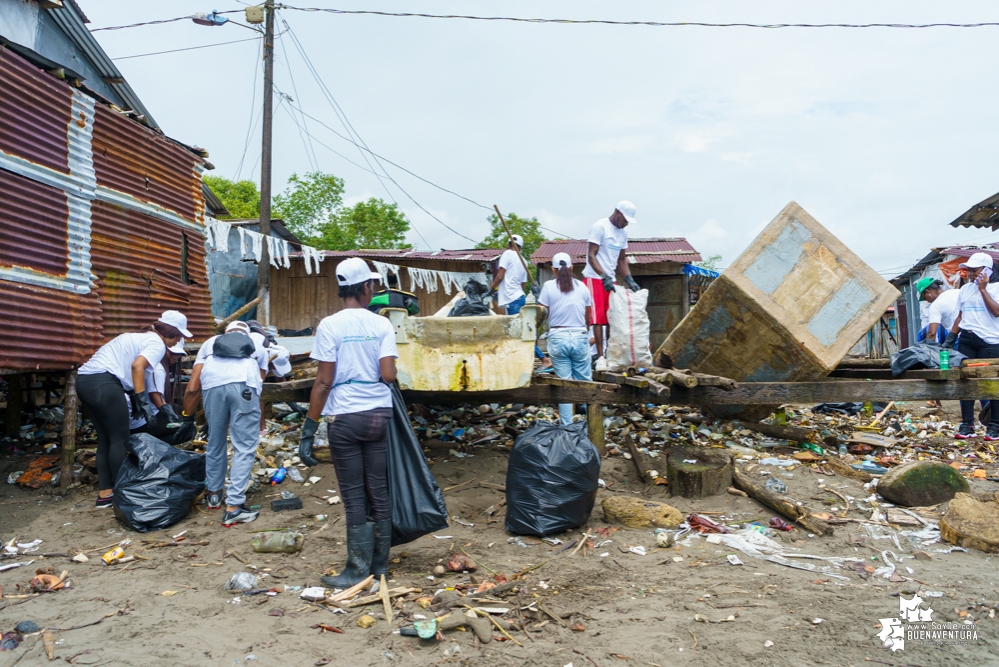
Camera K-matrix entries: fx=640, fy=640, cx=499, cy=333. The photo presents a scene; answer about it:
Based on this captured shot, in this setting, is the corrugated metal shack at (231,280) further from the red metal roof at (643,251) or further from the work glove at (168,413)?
the work glove at (168,413)

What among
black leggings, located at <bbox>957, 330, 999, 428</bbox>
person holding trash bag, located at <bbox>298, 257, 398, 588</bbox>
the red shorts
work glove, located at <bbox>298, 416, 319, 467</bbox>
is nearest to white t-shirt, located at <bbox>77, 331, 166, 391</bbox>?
work glove, located at <bbox>298, 416, 319, 467</bbox>

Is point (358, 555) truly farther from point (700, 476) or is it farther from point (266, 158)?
point (266, 158)

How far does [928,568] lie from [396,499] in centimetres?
298

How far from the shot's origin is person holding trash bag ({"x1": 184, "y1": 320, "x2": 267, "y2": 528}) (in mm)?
4613

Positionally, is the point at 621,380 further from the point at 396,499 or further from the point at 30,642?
the point at 30,642

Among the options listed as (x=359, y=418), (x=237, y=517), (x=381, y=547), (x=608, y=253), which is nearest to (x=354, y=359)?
(x=359, y=418)

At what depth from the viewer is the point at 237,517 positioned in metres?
4.60

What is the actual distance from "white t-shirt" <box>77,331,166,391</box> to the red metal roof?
10.3 metres

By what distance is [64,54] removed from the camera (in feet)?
29.5

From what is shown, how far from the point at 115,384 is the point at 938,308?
7.99 meters

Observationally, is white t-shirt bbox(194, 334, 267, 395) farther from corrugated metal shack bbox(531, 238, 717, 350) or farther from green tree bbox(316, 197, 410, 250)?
green tree bbox(316, 197, 410, 250)

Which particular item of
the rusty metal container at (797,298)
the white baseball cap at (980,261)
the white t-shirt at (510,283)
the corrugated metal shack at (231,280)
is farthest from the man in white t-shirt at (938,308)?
the corrugated metal shack at (231,280)

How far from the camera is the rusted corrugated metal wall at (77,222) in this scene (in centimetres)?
526

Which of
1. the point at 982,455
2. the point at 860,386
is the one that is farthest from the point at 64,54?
the point at 982,455
